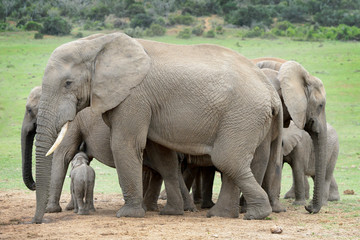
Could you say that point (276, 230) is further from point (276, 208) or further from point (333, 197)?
point (333, 197)

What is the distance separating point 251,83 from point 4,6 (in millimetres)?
42082

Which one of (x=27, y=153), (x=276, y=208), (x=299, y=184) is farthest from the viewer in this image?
(x=299, y=184)

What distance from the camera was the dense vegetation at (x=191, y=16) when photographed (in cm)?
4138

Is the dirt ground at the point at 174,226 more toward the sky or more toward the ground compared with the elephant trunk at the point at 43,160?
more toward the ground

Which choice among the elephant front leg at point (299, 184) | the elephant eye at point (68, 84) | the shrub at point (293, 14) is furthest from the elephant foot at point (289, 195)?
the shrub at point (293, 14)

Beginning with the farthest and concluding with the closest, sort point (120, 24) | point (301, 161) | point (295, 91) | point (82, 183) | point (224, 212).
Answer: point (120, 24), point (301, 161), point (295, 91), point (82, 183), point (224, 212)

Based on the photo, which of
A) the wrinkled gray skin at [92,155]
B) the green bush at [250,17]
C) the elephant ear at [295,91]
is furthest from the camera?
the green bush at [250,17]

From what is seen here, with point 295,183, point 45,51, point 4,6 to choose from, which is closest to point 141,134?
point 295,183

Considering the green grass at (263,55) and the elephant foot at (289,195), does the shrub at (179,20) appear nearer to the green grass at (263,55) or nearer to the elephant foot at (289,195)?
the green grass at (263,55)

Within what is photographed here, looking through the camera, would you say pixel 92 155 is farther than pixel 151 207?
No

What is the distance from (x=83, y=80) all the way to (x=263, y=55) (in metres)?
24.3

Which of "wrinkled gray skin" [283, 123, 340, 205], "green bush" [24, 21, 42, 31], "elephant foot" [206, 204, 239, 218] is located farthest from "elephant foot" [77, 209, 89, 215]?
"green bush" [24, 21, 42, 31]

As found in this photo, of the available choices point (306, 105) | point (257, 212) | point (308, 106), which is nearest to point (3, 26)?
point (308, 106)

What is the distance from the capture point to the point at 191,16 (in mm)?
49094
